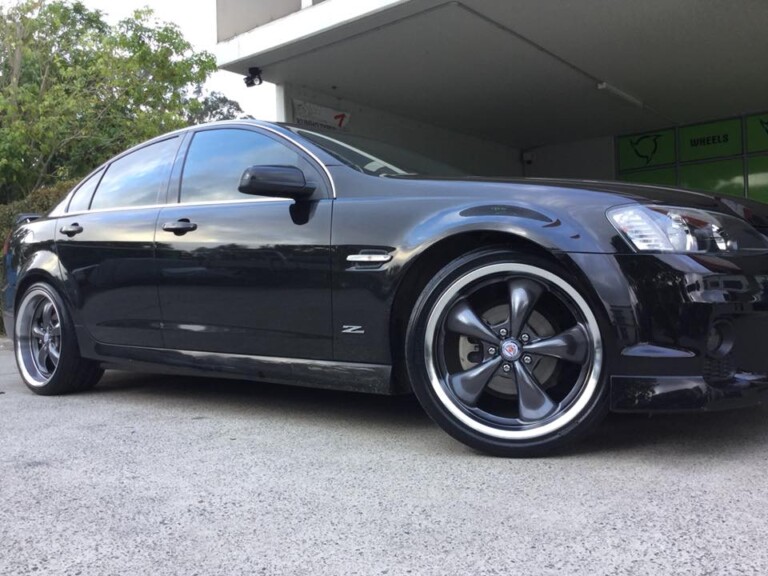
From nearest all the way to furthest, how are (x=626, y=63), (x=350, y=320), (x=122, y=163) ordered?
(x=350, y=320) < (x=122, y=163) < (x=626, y=63)

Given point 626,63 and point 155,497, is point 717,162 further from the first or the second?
point 155,497

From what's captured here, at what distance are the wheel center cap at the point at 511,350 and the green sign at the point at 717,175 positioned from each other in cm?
986

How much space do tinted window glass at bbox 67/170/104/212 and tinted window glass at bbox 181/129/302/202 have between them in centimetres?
100

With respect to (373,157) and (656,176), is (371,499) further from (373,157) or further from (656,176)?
(656,176)

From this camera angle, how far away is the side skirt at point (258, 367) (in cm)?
300

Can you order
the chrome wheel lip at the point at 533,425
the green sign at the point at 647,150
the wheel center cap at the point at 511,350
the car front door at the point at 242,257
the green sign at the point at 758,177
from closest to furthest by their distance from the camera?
the chrome wheel lip at the point at 533,425, the wheel center cap at the point at 511,350, the car front door at the point at 242,257, the green sign at the point at 758,177, the green sign at the point at 647,150

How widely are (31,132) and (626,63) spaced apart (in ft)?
32.4

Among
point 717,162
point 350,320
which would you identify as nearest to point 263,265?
point 350,320

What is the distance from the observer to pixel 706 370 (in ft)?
8.06

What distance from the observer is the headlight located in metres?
2.51

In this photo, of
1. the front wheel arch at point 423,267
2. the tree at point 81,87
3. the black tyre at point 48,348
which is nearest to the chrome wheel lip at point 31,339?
the black tyre at point 48,348

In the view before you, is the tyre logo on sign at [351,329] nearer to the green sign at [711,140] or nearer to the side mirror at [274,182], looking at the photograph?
the side mirror at [274,182]

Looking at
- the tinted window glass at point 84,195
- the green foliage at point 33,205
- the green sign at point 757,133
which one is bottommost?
the tinted window glass at point 84,195

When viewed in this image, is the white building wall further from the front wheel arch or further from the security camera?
the front wheel arch
